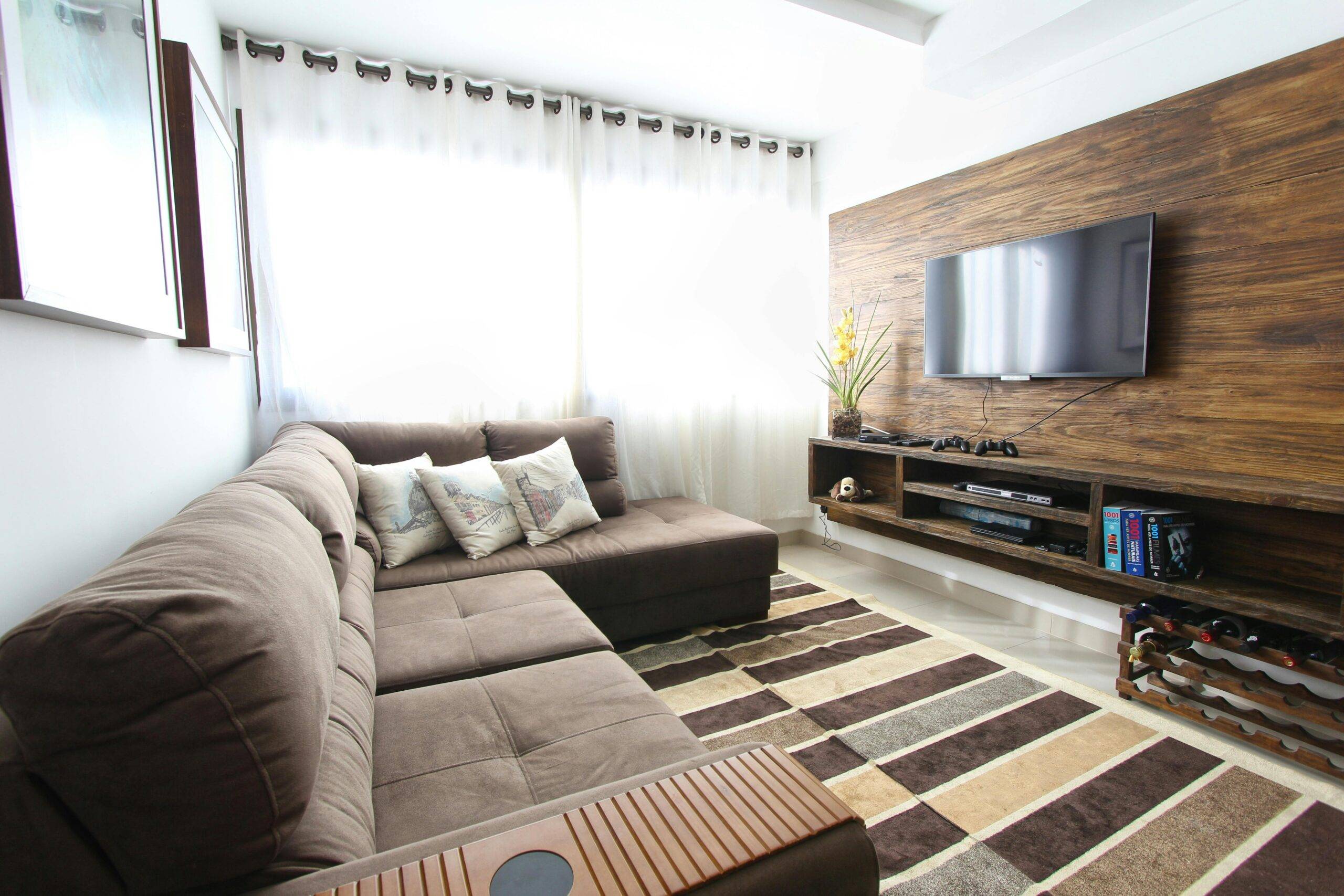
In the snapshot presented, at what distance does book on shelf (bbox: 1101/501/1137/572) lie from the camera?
2250 millimetres

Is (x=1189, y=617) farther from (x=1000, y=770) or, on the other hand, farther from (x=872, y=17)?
(x=872, y=17)

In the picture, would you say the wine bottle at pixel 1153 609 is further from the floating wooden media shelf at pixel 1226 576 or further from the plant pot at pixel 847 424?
the plant pot at pixel 847 424

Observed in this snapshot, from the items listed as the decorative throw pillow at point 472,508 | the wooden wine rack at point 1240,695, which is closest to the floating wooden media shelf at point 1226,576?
the wooden wine rack at point 1240,695

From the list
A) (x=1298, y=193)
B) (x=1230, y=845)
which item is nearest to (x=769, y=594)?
(x=1230, y=845)

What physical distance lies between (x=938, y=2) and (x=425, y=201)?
2.41 metres

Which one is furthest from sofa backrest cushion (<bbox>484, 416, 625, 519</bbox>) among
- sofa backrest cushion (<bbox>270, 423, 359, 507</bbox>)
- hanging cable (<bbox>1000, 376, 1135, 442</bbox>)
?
hanging cable (<bbox>1000, 376, 1135, 442</bbox>)

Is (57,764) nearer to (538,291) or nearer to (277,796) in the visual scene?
(277,796)

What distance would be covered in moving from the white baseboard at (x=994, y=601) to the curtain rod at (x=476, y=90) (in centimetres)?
255

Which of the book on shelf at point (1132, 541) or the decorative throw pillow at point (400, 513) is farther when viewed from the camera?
the decorative throw pillow at point (400, 513)

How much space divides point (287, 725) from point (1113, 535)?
8.23 feet

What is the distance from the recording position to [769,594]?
3.00 m

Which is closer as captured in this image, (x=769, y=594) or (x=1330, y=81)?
(x=1330, y=81)

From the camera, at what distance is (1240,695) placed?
2.01m

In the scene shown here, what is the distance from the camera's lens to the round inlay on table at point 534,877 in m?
0.69
